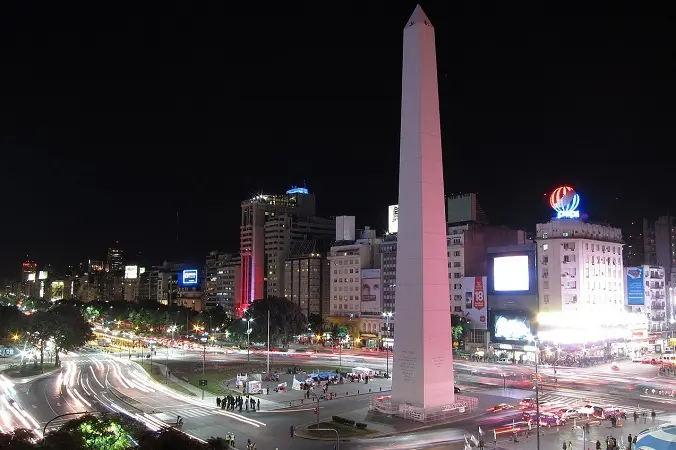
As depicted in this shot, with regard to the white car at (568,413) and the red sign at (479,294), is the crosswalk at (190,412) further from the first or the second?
the red sign at (479,294)

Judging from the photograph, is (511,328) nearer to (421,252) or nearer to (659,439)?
(421,252)

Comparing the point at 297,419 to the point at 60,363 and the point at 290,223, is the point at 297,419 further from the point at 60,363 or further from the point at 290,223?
the point at 290,223

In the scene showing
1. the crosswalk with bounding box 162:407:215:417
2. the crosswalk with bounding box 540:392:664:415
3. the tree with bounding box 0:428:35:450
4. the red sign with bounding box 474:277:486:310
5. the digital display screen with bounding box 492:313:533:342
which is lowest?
the crosswalk with bounding box 540:392:664:415

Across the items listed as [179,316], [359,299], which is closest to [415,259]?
[359,299]

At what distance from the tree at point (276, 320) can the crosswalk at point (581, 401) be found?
5273 cm

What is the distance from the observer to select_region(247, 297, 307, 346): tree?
98188mm

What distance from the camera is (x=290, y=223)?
6860 inches

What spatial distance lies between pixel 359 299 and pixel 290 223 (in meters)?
49.2

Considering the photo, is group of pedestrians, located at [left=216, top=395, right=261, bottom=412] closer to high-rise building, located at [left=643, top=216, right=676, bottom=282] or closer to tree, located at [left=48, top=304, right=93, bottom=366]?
tree, located at [left=48, top=304, right=93, bottom=366]

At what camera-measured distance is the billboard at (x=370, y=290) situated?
127094mm

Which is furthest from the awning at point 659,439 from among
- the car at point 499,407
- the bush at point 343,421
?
the car at point 499,407

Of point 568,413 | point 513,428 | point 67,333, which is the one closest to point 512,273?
point 568,413

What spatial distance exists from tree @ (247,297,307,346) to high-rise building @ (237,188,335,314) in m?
64.7

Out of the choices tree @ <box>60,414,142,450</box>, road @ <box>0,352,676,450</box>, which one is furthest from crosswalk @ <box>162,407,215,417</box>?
tree @ <box>60,414,142,450</box>
